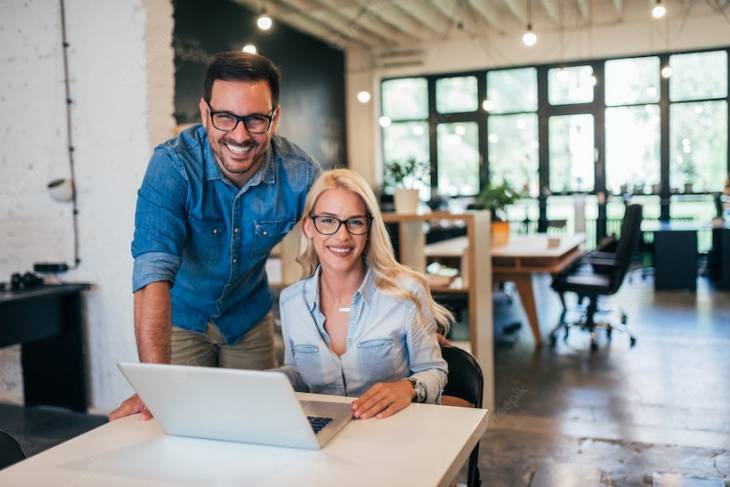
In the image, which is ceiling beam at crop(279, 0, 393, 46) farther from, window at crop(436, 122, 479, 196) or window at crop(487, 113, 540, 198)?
window at crop(487, 113, 540, 198)

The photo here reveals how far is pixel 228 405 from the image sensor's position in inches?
50.6

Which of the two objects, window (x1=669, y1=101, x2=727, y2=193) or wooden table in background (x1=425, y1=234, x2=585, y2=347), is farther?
window (x1=669, y1=101, x2=727, y2=193)

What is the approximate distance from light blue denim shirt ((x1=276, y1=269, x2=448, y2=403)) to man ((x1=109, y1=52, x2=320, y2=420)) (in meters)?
0.33

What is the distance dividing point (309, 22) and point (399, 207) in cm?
705

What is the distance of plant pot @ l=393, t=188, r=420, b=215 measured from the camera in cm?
371

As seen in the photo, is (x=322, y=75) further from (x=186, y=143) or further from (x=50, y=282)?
(x=186, y=143)

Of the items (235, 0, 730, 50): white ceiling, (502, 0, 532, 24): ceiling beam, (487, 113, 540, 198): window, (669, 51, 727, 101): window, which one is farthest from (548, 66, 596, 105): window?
(669, 51, 727, 101): window

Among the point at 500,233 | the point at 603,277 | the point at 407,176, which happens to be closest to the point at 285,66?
the point at 500,233

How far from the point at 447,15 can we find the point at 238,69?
8636mm

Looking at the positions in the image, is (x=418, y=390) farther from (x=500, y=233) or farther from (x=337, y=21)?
(x=337, y=21)

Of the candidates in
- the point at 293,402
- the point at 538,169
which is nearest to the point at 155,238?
the point at 293,402

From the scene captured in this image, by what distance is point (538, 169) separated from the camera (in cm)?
1105

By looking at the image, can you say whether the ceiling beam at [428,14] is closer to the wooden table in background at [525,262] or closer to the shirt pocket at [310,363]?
the wooden table in background at [525,262]

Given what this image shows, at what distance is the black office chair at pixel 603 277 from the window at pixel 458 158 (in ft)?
17.8
